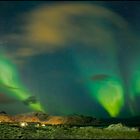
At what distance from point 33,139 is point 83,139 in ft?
26.9

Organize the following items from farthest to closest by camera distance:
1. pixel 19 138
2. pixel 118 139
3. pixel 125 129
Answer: pixel 125 129, pixel 19 138, pixel 118 139

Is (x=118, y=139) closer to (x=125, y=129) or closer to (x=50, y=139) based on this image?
(x=50, y=139)

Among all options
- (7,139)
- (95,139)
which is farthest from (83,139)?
(7,139)

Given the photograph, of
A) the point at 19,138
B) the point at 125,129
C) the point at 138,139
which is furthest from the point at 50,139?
the point at 125,129

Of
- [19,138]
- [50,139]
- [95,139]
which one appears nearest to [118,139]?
[95,139]

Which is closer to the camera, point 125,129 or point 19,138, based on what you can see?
point 19,138

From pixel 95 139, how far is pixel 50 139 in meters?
7.51

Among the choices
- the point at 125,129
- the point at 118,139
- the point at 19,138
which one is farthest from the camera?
the point at 125,129

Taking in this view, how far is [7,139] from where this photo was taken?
70.2 m

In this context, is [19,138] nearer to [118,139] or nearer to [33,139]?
[33,139]

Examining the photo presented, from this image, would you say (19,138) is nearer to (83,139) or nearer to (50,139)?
(50,139)

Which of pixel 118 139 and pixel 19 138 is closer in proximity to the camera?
pixel 118 139

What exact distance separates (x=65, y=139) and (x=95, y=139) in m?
5.40

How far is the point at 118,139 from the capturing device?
66375 mm
